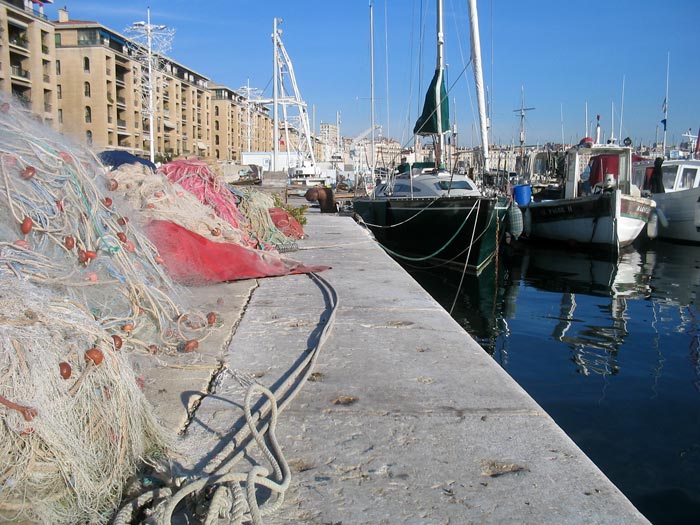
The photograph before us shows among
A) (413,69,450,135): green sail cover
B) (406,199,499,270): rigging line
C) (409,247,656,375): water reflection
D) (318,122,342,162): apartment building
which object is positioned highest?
(318,122,342,162): apartment building

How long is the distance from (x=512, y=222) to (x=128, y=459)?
16.2 meters

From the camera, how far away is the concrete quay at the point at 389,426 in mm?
1920

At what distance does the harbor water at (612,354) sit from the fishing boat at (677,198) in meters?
5.47

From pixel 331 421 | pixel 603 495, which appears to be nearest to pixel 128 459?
pixel 331 421

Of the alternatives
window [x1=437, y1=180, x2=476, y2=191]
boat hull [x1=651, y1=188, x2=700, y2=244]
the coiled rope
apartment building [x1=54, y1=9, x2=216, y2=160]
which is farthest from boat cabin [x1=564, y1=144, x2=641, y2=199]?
apartment building [x1=54, y1=9, x2=216, y2=160]

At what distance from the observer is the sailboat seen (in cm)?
1238

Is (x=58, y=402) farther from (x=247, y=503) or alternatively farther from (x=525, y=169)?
(x=525, y=169)

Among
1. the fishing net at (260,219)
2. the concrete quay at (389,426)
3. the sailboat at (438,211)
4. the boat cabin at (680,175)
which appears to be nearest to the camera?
the concrete quay at (389,426)

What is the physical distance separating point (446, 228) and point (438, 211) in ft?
1.44

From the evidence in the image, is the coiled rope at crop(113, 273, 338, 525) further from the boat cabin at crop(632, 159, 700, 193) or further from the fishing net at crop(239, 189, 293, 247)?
the boat cabin at crop(632, 159, 700, 193)

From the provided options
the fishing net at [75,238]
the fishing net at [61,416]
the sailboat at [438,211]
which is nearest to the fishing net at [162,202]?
the fishing net at [75,238]

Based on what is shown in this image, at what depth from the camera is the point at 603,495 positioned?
2000 millimetres

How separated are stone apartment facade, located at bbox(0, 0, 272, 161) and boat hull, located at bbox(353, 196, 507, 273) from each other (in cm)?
1959

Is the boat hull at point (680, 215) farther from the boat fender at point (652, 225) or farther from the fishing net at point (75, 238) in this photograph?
the fishing net at point (75, 238)
